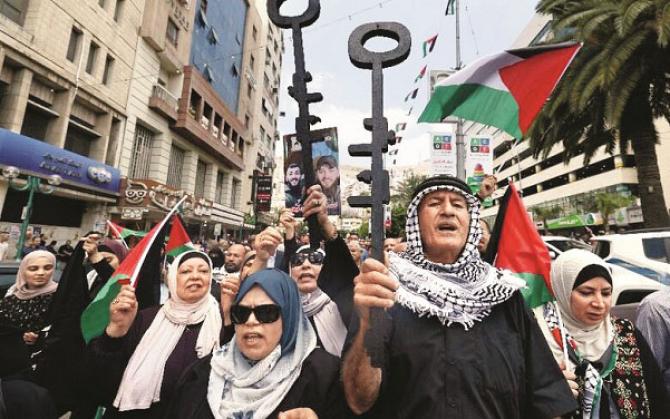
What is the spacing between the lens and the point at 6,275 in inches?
146

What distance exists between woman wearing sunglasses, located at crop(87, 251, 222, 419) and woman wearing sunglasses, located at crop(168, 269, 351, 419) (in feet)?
1.72

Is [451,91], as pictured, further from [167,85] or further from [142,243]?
[167,85]

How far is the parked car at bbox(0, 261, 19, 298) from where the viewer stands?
11.9ft

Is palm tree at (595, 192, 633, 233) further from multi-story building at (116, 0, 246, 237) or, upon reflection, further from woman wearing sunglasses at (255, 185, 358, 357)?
woman wearing sunglasses at (255, 185, 358, 357)

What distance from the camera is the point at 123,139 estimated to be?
16078 mm

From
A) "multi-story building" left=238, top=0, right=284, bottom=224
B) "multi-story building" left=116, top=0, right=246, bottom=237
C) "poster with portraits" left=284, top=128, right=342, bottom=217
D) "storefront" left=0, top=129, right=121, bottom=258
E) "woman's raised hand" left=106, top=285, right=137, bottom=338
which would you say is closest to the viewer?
"poster with portraits" left=284, top=128, right=342, bottom=217

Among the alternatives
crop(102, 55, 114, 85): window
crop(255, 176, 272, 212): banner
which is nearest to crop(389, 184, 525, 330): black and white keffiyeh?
crop(102, 55, 114, 85): window

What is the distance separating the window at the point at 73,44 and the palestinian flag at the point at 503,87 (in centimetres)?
1598

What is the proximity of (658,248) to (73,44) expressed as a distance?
1814cm

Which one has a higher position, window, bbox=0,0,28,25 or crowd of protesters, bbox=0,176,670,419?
window, bbox=0,0,28,25

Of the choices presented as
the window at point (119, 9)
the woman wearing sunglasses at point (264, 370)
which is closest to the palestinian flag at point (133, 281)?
the woman wearing sunglasses at point (264, 370)

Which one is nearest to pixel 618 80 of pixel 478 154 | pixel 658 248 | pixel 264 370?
pixel 478 154

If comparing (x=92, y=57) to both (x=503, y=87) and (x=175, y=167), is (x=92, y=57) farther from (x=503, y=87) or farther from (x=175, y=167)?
(x=503, y=87)

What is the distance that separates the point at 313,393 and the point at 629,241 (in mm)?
6271
